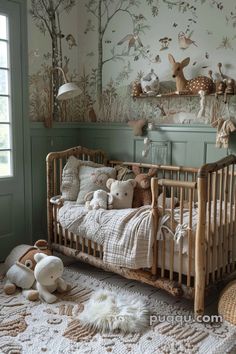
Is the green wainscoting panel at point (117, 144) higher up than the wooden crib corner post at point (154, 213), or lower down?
higher up

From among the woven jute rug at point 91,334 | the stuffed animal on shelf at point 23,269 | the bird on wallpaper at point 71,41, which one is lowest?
the woven jute rug at point 91,334

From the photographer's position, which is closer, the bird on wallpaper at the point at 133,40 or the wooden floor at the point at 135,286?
the wooden floor at the point at 135,286

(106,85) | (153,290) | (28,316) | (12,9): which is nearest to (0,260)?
(28,316)

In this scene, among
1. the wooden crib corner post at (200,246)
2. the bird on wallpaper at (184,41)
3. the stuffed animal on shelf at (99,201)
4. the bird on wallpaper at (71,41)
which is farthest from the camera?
the bird on wallpaper at (71,41)

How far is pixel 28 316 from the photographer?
2.40 metres

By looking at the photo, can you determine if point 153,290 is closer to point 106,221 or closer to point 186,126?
point 106,221

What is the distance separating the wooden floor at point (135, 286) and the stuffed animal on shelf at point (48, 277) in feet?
1.45

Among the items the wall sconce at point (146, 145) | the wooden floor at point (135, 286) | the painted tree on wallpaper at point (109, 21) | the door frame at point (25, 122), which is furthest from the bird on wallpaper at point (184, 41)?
the wooden floor at point (135, 286)

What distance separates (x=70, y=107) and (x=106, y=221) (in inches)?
64.4

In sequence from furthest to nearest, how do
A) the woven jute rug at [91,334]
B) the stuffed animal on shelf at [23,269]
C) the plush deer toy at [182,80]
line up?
the plush deer toy at [182,80], the stuffed animal on shelf at [23,269], the woven jute rug at [91,334]

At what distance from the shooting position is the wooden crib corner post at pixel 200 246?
2.20 metres

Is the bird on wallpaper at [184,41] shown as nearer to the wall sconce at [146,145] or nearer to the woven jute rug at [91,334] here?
the wall sconce at [146,145]

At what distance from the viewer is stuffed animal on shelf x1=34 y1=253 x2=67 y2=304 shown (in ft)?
8.51

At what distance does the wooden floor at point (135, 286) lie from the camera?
258 cm
